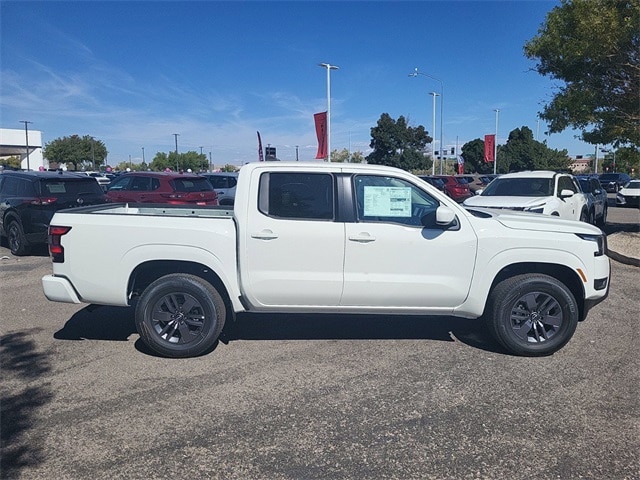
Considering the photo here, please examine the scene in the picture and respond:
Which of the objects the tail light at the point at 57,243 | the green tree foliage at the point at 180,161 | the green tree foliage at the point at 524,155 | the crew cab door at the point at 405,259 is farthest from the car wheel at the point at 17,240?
the green tree foliage at the point at 180,161

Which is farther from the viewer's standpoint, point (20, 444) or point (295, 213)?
point (295, 213)

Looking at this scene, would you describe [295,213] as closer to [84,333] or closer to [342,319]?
[342,319]

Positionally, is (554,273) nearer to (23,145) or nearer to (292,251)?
(292,251)

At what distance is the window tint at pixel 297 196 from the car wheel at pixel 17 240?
302 inches

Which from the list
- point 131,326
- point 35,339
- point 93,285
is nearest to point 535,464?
point 93,285

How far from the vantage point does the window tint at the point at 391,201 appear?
4965 millimetres

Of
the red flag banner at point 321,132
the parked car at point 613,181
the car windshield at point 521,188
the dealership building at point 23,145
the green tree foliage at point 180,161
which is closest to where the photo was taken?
the car windshield at point 521,188

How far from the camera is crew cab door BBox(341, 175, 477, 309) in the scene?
15.9 ft

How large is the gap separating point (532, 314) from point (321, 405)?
2.28 meters

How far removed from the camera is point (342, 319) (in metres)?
6.29

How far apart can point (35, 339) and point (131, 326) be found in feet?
3.19

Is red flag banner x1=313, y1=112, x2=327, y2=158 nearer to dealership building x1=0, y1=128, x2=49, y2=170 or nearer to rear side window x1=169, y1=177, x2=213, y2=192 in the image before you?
rear side window x1=169, y1=177, x2=213, y2=192

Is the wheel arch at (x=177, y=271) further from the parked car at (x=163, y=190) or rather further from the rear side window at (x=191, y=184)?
the rear side window at (x=191, y=184)

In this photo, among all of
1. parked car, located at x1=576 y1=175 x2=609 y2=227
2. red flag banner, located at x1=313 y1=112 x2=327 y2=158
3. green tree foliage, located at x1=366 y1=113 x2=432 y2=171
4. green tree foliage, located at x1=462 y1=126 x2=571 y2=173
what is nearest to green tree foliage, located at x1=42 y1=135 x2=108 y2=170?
green tree foliage, located at x1=366 y1=113 x2=432 y2=171
